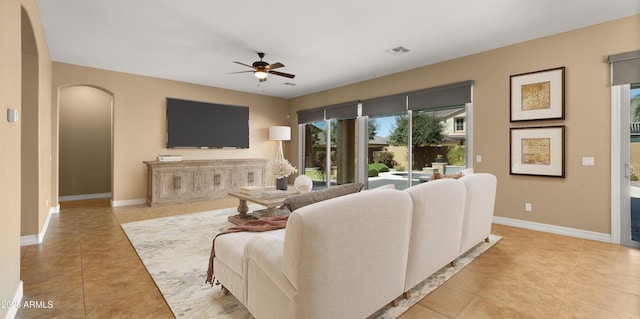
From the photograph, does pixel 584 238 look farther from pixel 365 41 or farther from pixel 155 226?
pixel 155 226

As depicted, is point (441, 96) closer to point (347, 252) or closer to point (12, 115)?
point (347, 252)

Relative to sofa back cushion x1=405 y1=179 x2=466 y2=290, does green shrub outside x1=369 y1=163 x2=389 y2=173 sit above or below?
above

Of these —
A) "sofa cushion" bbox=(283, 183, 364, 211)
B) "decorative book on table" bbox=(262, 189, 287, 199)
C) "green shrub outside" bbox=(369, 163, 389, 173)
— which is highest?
"green shrub outside" bbox=(369, 163, 389, 173)

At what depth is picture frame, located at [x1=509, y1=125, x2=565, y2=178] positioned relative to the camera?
386 centimetres

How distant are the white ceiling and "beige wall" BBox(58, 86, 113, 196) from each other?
1.96 meters

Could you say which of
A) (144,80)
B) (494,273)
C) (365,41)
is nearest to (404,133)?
(365,41)

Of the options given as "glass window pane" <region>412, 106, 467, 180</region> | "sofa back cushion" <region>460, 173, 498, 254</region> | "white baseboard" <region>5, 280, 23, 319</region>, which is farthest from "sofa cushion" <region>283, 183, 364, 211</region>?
"glass window pane" <region>412, 106, 467, 180</region>

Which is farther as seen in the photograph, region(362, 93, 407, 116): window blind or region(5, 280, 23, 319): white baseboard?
region(362, 93, 407, 116): window blind

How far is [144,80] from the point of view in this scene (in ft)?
19.9

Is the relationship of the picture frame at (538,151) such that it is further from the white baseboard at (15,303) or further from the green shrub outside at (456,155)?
the white baseboard at (15,303)

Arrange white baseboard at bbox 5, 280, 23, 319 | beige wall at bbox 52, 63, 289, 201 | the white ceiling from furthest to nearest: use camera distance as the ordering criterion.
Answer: beige wall at bbox 52, 63, 289, 201 < the white ceiling < white baseboard at bbox 5, 280, 23, 319

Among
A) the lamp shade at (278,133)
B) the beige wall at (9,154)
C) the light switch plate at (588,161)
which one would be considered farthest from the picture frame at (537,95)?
the beige wall at (9,154)

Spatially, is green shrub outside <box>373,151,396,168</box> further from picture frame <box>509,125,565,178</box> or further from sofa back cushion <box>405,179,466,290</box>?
sofa back cushion <box>405,179,466,290</box>

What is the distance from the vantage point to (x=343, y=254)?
1.52 meters
